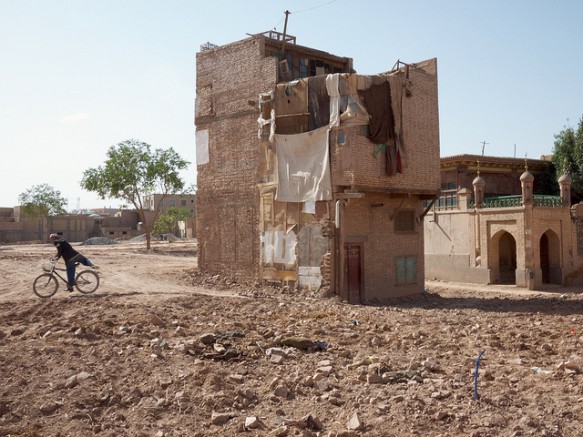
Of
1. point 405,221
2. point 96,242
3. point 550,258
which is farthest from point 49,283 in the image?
point 96,242

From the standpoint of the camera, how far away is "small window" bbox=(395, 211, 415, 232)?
21.5 meters

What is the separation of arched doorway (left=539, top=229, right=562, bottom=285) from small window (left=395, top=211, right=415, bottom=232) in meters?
9.95

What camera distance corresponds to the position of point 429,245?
32.0 meters

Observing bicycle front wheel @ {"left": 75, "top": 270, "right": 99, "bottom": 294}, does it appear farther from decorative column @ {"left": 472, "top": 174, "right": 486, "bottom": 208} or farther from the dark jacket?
decorative column @ {"left": 472, "top": 174, "right": 486, "bottom": 208}

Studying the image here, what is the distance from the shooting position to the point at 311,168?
19.2 meters

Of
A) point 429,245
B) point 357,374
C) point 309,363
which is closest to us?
point 357,374

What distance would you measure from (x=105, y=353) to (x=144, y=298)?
6.35m

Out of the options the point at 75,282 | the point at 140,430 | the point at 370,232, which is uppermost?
the point at 370,232

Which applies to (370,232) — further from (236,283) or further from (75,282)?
(75,282)

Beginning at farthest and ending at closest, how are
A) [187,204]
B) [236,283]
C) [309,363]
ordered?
[187,204], [236,283], [309,363]

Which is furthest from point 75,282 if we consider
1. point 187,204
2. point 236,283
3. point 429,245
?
point 187,204

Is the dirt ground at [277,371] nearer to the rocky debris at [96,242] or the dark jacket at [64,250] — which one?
the dark jacket at [64,250]

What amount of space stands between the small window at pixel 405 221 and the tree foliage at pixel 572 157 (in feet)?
48.8

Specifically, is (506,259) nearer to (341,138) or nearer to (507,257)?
(507,257)
